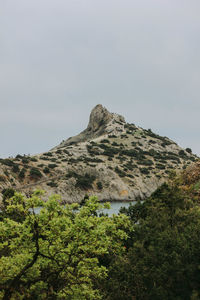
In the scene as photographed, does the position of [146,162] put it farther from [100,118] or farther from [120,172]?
[100,118]

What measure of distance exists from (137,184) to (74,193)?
995 inches

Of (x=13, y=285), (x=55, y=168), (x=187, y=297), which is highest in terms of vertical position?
(x=55, y=168)

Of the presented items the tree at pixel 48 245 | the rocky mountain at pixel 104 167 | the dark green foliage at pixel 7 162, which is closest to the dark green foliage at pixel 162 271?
the tree at pixel 48 245

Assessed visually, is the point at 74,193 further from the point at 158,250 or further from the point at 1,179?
the point at 158,250

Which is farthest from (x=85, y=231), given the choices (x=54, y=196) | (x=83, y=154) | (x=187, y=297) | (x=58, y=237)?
(x=83, y=154)

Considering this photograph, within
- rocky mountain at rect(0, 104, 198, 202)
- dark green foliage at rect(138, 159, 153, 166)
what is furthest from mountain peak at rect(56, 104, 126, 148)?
dark green foliage at rect(138, 159, 153, 166)

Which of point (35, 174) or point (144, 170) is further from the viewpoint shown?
point (144, 170)

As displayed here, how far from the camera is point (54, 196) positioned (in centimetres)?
1005

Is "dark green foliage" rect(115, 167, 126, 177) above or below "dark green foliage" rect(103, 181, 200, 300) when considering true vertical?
above

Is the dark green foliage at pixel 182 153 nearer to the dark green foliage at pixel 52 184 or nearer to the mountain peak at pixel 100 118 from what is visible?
the mountain peak at pixel 100 118

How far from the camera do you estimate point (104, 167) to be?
9800cm

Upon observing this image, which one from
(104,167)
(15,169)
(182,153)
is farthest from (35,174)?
(182,153)

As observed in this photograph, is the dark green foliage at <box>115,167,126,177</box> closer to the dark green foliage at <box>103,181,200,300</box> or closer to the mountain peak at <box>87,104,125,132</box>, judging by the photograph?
the mountain peak at <box>87,104,125,132</box>

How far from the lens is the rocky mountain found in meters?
81.9
